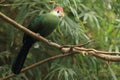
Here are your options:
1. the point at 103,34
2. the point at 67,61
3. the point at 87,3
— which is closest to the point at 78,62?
the point at 67,61

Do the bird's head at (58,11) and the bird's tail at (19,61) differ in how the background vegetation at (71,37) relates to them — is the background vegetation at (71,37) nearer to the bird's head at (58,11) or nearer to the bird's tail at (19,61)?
the bird's head at (58,11)

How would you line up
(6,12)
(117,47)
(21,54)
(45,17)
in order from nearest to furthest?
1. (21,54)
2. (45,17)
3. (117,47)
4. (6,12)

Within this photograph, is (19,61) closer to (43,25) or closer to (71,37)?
(43,25)

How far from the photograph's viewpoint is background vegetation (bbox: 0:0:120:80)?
1904 millimetres

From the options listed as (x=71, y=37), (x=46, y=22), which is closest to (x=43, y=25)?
(x=46, y=22)

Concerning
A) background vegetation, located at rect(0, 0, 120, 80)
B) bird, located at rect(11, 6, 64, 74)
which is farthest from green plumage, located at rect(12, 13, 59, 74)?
background vegetation, located at rect(0, 0, 120, 80)

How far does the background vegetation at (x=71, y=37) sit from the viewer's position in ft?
6.25

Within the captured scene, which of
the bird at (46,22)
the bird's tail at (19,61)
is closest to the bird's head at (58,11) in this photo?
the bird at (46,22)

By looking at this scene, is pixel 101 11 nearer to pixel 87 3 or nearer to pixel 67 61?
pixel 87 3

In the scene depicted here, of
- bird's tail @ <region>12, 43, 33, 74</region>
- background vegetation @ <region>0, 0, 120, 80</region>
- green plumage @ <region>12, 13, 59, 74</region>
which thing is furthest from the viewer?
background vegetation @ <region>0, 0, 120, 80</region>

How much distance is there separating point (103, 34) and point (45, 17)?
0.40m

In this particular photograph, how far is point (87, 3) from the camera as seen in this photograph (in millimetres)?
2045

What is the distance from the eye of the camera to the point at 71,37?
1.96 meters

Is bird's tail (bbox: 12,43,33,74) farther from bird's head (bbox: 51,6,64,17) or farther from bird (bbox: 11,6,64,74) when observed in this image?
bird's head (bbox: 51,6,64,17)
